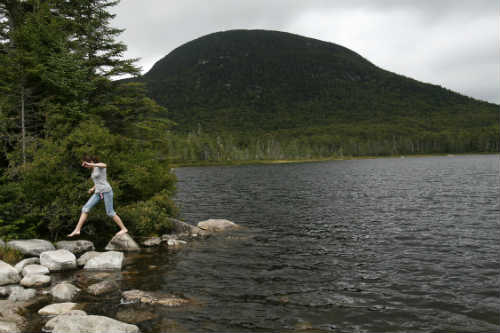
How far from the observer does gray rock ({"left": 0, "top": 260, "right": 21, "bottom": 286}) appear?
1280 centimetres

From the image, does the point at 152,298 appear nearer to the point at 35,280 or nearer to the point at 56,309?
the point at 56,309

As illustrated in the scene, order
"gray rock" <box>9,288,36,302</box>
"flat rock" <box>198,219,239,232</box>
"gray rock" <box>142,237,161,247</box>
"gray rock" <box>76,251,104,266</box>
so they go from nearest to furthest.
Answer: "gray rock" <box>9,288,36,302</box>, "gray rock" <box>76,251,104,266</box>, "gray rock" <box>142,237,161,247</box>, "flat rock" <box>198,219,239,232</box>

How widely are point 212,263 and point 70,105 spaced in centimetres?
1474

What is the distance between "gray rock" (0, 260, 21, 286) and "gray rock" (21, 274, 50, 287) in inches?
14.0

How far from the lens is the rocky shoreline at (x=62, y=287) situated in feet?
30.9

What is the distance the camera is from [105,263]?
15.7m

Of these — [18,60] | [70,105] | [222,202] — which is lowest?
[222,202]

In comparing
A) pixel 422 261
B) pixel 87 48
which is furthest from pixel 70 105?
pixel 422 261

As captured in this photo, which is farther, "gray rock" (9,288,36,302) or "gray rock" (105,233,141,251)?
"gray rock" (105,233,141,251)

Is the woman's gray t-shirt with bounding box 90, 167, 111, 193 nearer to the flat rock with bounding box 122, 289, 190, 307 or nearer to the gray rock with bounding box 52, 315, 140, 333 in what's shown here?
the flat rock with bounding box 122, 289, 190, 307

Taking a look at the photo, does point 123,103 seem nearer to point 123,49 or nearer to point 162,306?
point 123,49

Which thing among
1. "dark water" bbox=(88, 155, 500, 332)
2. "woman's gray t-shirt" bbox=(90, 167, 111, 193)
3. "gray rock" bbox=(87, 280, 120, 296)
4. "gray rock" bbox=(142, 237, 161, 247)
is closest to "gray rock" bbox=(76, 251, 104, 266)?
"dark water" bbox=(88, 155, 500, 332)

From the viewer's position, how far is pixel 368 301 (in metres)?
12.5

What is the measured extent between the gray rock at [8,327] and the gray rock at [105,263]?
236 inches
